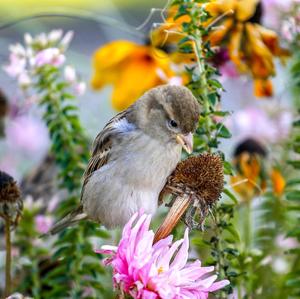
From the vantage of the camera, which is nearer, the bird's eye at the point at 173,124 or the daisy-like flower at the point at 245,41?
the bird's eye at the point at 173,124

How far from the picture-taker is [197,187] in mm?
1649

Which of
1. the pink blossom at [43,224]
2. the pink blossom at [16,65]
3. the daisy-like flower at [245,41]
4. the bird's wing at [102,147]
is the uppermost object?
the daisy-like flower at [245,41]

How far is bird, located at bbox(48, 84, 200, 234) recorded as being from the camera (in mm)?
2199

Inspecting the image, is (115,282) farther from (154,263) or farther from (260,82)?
(260,82)

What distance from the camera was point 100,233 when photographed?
2.39m

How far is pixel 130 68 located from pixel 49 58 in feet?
1.34

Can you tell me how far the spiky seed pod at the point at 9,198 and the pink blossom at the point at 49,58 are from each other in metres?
0.47

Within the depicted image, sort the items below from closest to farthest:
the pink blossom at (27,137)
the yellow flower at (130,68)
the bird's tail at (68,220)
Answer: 1. the bird's tail at (68,220)
2. the yellow flower at (130,68)
3. the pink blossom at (27,137)

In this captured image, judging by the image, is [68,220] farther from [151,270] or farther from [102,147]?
[151,270]

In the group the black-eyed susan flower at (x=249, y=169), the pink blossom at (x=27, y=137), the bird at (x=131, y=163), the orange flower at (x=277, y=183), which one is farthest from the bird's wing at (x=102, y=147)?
the pink blossom at (x=27, y=137)

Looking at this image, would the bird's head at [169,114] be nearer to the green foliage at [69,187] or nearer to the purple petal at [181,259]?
the green foliage at [69,187]

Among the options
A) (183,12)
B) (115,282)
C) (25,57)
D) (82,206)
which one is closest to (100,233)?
(82,206)

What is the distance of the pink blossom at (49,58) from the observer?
2320 millimetres

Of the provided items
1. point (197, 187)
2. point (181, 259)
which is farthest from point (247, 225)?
A: point (181, 259)
